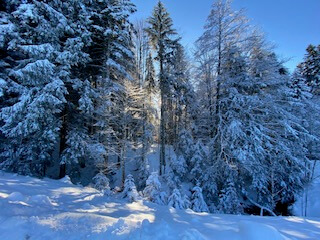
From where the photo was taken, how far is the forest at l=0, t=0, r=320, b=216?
780 cm

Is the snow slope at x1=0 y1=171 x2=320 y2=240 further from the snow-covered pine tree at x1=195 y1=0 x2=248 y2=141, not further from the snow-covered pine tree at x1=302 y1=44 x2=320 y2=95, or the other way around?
the snow-covered pine tree at x1=302 y1=44 x2=320 y2=95

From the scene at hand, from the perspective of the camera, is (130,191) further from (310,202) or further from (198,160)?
(310,202)

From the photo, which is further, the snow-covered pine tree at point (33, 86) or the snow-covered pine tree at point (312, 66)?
the snow-covered pine tree at point (312, 66)

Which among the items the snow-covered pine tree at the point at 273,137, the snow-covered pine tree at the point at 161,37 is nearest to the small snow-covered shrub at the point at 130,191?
the snow-covered pine tree at the point at 273,137

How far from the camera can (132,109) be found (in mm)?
11227

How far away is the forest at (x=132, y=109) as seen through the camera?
7801 mm

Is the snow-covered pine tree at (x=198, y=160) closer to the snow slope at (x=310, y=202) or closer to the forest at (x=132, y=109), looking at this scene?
the forest at (x=132, y=109)

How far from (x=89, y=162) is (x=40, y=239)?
1066cm

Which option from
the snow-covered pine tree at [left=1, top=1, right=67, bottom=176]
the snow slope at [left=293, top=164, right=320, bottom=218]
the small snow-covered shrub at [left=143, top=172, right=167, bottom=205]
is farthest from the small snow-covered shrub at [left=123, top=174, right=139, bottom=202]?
the snow slope at [left=293, top=164, right=320, bottom=218]

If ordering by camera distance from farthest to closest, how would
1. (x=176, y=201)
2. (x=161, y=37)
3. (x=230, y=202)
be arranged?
(x=161, y=37)
(x=230, y=202)
(x=176, y=201)

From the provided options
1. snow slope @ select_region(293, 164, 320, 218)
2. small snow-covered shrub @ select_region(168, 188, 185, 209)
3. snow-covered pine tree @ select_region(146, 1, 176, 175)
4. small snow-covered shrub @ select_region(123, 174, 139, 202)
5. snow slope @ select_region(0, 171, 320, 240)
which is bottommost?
snow slope @ select_region(293, 164, 320, 218)

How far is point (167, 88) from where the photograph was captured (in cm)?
1478

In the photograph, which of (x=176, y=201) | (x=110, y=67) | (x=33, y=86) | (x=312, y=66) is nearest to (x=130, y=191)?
(x=176, y=201)

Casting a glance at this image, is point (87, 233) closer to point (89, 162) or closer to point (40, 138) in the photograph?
point (40, 138)
